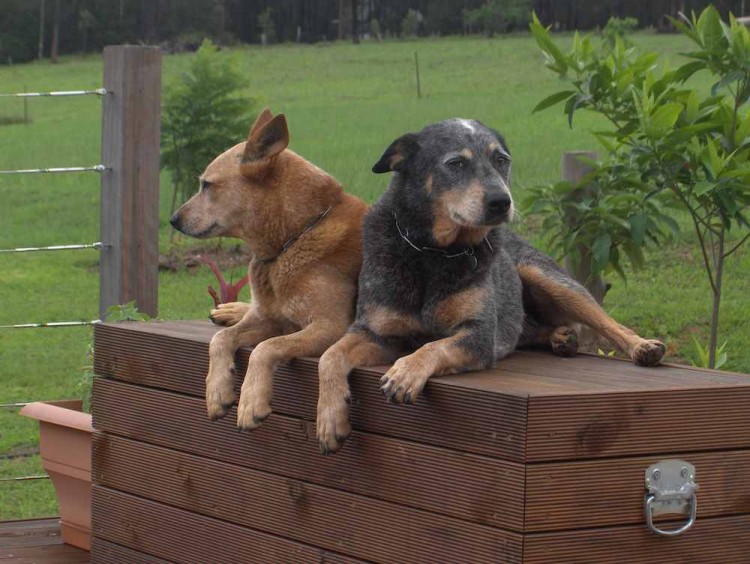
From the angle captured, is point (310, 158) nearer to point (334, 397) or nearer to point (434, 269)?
point (434, 269)

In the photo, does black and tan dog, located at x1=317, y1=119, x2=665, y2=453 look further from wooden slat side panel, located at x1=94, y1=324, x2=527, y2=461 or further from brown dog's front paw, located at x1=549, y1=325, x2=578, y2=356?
brown dog's front paw, located at x1=549, y1=325, x2=578, y2=356

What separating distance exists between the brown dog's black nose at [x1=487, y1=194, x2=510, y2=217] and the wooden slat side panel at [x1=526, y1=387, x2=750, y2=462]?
58 centimetres

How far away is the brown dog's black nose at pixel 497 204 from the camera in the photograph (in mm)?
3098

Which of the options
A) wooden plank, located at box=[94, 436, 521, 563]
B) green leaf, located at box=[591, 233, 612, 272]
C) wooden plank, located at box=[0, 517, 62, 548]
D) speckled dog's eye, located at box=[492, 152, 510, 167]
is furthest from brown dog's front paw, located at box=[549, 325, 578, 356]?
wooden plank, located at box=[0, 517, 62, 548]

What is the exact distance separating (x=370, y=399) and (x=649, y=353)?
0.83 meters

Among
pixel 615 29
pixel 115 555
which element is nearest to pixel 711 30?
pixel 115 555

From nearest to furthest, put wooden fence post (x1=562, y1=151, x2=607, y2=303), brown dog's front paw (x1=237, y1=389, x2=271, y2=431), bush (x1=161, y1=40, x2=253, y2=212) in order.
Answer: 1. brown dog's front paw (x1=237, y1=389, x2=271, y2=431)
2. wooden fence post (x1=562, y1=151, x2=607, y2=303)
3. bush (x1=161, y1=40, x2=253, y2=212)

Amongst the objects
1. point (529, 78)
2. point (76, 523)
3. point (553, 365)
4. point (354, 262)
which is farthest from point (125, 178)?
point (529, 78)

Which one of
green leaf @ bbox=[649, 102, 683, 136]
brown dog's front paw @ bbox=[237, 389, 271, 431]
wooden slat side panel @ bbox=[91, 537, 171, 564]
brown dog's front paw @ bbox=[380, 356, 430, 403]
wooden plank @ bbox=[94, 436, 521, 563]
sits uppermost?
green leaf @ bbox=[649, 102, 683, 136]

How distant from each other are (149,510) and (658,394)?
1.80 m

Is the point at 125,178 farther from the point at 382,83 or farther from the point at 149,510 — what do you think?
the point at 382,83

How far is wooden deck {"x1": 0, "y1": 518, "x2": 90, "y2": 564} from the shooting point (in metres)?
4.33

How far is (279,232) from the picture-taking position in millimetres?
3668

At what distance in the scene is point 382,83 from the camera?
29.6 m
